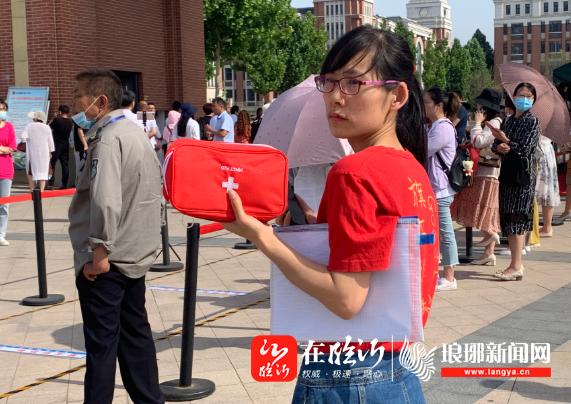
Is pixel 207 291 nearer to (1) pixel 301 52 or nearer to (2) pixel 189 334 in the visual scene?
(2) pixel 189 334

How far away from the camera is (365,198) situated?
1861 mm

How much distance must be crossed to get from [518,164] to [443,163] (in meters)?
0.80

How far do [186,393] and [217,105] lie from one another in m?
10.1

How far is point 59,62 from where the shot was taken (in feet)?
64.9

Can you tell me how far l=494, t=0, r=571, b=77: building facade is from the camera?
526 ft

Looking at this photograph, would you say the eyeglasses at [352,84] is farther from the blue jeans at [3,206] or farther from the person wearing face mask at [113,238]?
the blue jeans at [3,206]

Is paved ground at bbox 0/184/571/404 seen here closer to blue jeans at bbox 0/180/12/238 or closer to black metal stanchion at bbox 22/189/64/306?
black metal stanchion at bbox 22/189/64/306

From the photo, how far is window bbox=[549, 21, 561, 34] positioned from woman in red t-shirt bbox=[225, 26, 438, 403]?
170 metres

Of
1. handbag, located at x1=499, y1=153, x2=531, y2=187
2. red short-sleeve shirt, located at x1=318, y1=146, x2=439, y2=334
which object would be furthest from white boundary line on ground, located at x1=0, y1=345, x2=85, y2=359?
red short-sleeve shirt, located at x1=318, y1=146, x2=439, y2=334

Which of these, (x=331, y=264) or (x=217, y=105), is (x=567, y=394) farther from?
(x=217, y=105)

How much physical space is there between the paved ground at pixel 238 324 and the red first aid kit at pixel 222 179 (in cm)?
328

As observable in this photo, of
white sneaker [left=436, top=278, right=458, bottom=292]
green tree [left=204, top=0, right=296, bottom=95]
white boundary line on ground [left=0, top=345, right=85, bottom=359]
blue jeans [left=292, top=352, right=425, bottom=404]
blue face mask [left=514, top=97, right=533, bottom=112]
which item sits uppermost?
green tree [left=204, top=0, right=296, bottom=95]

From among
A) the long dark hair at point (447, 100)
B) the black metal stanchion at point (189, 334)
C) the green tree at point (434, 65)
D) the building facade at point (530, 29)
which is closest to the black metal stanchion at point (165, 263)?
the long dark hair at point (447, 100)

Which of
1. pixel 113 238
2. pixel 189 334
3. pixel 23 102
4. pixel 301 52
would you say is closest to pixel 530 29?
pixel 301 52
